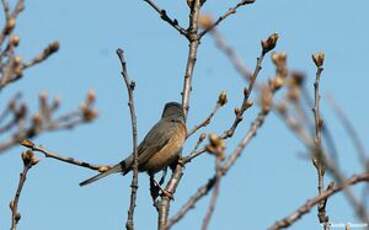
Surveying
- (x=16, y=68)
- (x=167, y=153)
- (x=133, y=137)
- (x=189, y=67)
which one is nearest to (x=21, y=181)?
(x=133, y=137)

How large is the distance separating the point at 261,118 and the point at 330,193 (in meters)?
0.31

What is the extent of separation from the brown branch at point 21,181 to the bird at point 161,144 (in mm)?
2925

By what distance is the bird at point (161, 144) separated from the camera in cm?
769

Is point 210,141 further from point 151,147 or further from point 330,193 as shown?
point 151,147

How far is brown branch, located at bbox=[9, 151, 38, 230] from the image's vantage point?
4.16 m

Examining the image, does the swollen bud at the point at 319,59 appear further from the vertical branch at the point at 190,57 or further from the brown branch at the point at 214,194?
the brown branch at the point at 214,194

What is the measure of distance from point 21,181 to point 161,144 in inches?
150

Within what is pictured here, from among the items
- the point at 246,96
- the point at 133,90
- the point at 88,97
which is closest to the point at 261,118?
the point at 88,97

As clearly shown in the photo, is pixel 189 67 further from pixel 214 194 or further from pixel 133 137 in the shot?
pixel 214 194

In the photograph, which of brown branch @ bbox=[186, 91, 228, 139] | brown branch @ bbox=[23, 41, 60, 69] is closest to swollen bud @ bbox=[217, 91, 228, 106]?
brown branch @ bbox=[186, 91, 228, 139]

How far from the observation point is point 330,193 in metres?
2.32

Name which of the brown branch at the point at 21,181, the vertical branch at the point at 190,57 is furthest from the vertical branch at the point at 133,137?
the vertical branch at the point at 190,57

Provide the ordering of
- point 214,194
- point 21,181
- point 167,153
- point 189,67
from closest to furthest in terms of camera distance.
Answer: point 214,194, point 21,181, point 189,67, point 167,153

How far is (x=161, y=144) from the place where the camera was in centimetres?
812
